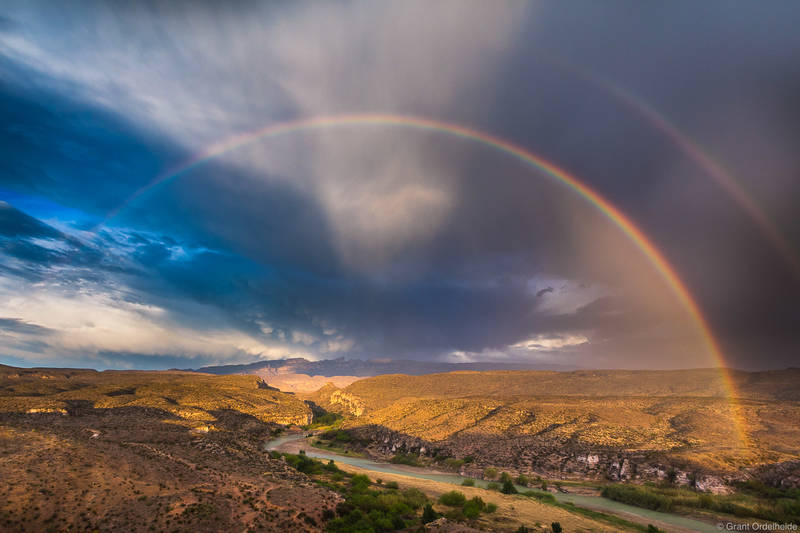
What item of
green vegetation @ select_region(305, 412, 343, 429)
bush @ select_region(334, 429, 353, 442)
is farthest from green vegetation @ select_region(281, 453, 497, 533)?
green vegetation @ select_region(305, 412, 343, 429)

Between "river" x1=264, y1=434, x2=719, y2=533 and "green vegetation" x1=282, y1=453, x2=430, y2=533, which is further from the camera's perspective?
"river" x1=264, y1=434, x2=719, y2=533

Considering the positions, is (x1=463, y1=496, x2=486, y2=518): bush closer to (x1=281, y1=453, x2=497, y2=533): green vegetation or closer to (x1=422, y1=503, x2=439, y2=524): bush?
(x1=281, y1=453, x2=497, y2=533): green vegetation

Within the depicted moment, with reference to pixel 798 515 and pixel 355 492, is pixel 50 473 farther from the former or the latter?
pixel 798 515

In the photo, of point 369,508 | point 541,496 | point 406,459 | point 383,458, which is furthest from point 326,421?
point 369,508

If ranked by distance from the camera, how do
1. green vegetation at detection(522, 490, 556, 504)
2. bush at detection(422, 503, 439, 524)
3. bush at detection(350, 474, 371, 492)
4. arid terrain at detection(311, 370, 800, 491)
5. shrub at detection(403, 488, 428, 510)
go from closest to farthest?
bush at detection(422, 503, 439, 524), shrub at detection(403, 488, 428, 510), bush at detection(350, 474, 371, 492), green vegetation at detection(522, 490, 556, 504), arid terrain at detection(311, 370, 800, 491)

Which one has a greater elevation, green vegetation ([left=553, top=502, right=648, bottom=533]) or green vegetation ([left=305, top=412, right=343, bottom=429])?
green vegetation ([left=553, top=502, right=648, bottom=533])

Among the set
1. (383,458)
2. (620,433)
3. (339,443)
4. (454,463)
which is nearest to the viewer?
(620,433)

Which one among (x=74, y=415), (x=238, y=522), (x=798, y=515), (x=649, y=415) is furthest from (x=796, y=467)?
(x=74, y=415)

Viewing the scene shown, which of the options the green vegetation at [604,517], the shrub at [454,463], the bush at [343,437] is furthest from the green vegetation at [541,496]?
the bush at [343,437]

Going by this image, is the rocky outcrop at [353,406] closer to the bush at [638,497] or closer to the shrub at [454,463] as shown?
the shrub at [454,463]

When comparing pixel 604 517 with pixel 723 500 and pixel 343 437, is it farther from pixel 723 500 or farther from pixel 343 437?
pixel 343 437
